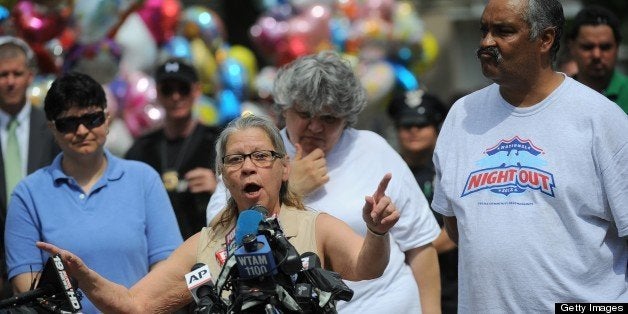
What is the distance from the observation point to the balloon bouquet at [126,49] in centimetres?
873

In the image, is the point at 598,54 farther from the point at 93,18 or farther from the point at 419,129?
the point at 93,18

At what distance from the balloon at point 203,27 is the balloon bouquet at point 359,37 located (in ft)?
1.73

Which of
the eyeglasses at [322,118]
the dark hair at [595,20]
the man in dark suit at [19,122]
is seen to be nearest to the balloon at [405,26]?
the dark hair at [595,20]

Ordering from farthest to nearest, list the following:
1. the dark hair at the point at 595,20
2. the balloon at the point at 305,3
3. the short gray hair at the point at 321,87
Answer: the balloon at the point at 305,3 < the dark hair at the point at 595,20 < the short gray hair at the point at 321,87

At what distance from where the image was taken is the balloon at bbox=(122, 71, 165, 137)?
910cm

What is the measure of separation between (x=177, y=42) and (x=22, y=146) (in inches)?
142

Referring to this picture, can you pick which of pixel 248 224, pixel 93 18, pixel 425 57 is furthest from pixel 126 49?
pixel 248 224

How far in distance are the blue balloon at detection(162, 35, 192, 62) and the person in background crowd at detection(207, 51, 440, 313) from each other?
4759mm

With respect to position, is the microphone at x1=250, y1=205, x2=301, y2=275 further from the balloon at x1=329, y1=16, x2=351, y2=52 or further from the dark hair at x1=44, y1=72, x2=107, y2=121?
the balloon at x1=329, y1=16, x2=351, y2=52

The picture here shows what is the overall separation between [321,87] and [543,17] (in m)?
1.06

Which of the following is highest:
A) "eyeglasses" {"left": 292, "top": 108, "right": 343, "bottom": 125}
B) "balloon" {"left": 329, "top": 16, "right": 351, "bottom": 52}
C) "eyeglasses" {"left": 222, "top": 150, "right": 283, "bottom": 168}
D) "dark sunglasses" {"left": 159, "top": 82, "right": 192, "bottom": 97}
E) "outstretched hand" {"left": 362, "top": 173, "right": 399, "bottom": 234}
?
"balloon" {"left": 329, "top": 16, "right": 351, "bottom": 52}

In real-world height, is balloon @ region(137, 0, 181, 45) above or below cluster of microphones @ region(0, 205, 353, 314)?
above

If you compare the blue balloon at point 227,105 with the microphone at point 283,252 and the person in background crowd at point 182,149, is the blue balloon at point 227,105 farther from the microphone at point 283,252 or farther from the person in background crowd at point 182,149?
the microphone at point 283,252

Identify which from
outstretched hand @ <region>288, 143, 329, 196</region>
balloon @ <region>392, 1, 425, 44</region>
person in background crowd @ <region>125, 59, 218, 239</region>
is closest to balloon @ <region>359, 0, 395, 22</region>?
balloon @ <region>392, 1, 425, 44</region>
